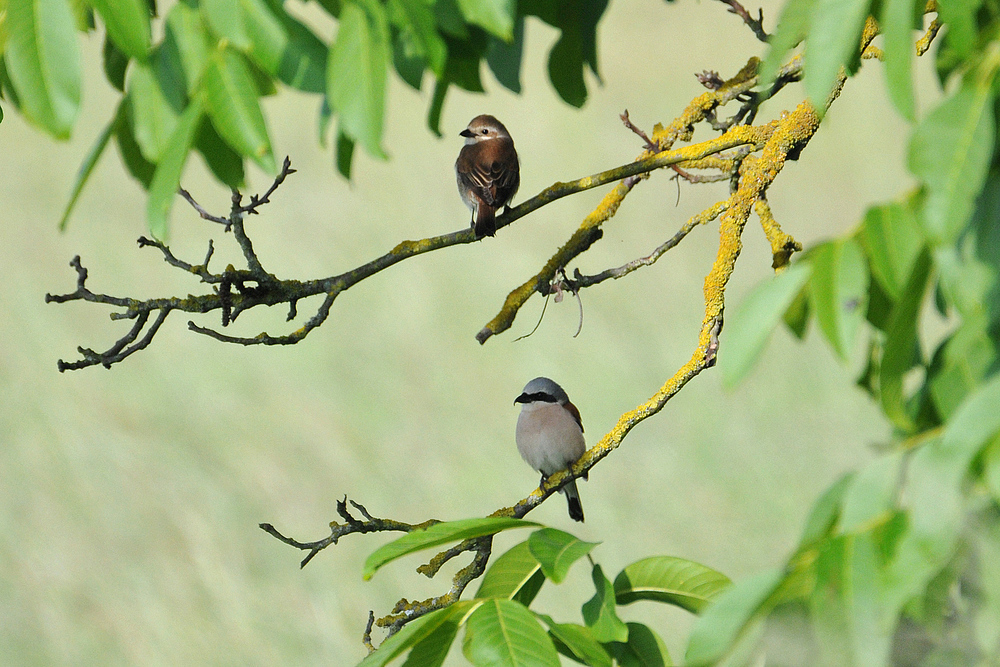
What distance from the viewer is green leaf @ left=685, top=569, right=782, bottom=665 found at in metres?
1.12

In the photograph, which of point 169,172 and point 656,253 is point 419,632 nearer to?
point 169,172

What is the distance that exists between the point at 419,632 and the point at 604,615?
438mm

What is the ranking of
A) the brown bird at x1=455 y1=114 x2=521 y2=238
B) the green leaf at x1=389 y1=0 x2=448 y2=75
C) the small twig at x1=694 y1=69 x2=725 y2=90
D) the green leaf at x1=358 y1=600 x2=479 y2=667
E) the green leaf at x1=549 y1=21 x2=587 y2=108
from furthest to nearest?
the brown bird at x1=455 y1=114 x2=521 y2=238, the small twig at x1=694 y1=69 x2=725 y2=90, the green leaf at x1=549 y1=21 x2=587 y2=108, the green leaf at x1=358 y1=600 x2=479 y2=667, the green leaf at x1=389 y1=0 x2=448 y2=75

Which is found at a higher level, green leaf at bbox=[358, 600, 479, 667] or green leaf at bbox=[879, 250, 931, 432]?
green leaf at bbox=[358, 600, 479, 667]

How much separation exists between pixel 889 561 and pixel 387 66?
0.88m

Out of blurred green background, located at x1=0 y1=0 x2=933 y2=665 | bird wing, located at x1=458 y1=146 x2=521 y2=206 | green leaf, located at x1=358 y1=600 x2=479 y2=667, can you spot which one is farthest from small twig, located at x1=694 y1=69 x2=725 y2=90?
blurred green background, located at x1=0 y1=0 x2=933 y2=665

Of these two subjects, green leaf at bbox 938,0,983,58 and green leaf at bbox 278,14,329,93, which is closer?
green leaf at bbox 938,0,983,58

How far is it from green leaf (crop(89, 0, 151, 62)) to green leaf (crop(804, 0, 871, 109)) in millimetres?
915

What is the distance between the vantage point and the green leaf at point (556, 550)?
1894 millimetres

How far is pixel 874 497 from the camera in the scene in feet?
3.86

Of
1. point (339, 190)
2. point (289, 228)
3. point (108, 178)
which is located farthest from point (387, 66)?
point (108, 178)

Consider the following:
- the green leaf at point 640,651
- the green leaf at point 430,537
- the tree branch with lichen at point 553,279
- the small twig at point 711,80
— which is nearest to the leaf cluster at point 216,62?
the green leaf at point 430,537

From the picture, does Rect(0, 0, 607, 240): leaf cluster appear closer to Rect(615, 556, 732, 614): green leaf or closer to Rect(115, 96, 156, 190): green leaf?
Rect(115, 96, 156, 190): green leaf

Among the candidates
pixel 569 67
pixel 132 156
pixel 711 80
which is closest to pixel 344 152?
pixel 132 156
